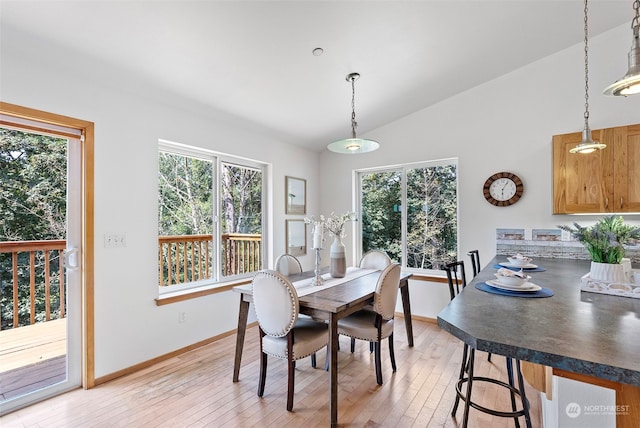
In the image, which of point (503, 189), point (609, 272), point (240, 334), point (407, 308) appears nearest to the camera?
point (609, 272)

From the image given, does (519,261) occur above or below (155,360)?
above

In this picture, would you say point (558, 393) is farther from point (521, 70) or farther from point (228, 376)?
point (521, 70)

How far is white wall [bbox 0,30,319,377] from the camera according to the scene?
212cm

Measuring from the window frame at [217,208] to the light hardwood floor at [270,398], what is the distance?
0.70m

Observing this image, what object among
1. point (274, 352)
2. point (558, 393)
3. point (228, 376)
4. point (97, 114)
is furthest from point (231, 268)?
point (558, 393)

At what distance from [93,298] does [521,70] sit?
463 centimetres

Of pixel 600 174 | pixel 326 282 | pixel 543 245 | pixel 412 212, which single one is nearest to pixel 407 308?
pixel 326 282

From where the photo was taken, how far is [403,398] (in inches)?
88.5

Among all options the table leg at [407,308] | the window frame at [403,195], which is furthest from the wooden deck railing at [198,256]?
the table leg at [407,308]

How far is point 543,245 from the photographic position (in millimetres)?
3205

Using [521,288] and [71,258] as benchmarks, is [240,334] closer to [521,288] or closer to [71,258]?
[71,258]

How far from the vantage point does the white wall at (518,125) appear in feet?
9.67

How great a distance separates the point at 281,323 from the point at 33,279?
77.2 inches

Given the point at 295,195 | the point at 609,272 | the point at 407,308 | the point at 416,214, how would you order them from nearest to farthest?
the point at 609,272 → the point at 407,308 → the point at 416,214 → the point at 295,195
